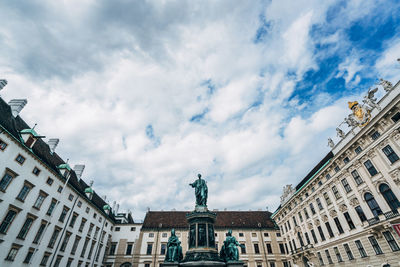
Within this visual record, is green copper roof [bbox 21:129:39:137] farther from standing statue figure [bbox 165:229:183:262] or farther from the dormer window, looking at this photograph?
standing statue figure [bbox 165:229:183:262]

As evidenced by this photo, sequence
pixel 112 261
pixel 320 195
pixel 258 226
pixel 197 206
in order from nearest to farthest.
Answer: pixel 197 206, pixel 320 195, pixel 112 261, pixel 258 226

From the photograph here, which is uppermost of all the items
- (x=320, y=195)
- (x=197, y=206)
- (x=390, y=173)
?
(x=320, y=195)

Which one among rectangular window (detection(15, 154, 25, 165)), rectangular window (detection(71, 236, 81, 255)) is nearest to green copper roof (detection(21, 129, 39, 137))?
rectangular window (detection(15, 154, 25, 165))

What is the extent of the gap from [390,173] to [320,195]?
37.9ft

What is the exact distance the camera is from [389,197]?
20.4m

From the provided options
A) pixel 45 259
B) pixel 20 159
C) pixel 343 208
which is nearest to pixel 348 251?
pixel 343 208

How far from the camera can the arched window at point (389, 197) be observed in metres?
19.8

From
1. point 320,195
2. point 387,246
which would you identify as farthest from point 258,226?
point 387,246

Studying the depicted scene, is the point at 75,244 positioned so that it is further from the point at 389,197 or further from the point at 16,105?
the point at 389,197

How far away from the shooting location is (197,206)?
629 inches

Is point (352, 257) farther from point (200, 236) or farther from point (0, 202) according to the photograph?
point (0, 202)

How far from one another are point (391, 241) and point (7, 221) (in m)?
38.5

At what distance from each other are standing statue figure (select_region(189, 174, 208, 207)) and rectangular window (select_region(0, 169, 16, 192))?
19402 mm

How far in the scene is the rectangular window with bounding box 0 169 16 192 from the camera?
20.5 meters
